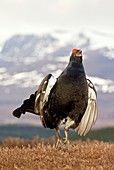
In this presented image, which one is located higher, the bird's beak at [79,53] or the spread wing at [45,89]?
the bird's beak at [79,53]

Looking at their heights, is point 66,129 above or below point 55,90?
below

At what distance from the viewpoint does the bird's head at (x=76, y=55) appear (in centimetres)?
1324

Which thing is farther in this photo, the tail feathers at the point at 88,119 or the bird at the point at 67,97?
the tail feathers at the point at 88,119

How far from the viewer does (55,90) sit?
13.1 meters

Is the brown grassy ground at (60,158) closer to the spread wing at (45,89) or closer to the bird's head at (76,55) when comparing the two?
the spread wing at (45,89)

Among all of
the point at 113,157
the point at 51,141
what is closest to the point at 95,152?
the point at 113,157

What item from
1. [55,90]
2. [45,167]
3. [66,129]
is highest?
[55,90]

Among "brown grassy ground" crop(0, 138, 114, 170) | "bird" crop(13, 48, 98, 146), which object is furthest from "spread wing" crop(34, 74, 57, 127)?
"brown grassy ground" crop(0, 138, 114, 170)

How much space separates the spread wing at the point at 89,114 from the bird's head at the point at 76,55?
0.67 metres

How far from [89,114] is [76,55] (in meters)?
1.50

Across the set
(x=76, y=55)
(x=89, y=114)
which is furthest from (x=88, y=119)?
(x=76, y=55)

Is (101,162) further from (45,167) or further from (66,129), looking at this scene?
(66,129)

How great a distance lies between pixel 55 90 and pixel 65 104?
359 mm

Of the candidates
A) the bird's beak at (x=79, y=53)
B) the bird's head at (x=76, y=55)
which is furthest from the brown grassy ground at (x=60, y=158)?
the bird's beak at (x=79, y=53)
